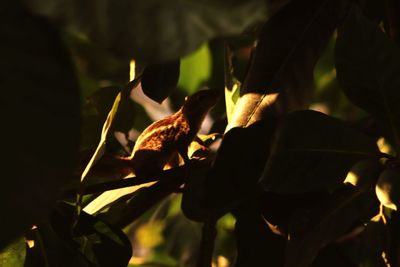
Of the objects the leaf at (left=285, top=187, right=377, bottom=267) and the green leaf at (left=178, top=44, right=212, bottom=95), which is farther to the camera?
the green leaf at (left=178, top=44, right=212, bottom=95)

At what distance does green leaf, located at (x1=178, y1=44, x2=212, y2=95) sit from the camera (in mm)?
1627

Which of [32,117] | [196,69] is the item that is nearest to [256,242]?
[32,117]

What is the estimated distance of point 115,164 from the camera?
3.53ft

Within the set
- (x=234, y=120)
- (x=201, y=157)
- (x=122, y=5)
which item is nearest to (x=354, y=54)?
(x=234, y=120)

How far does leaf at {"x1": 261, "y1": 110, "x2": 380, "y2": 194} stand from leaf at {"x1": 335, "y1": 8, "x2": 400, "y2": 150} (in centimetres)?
6

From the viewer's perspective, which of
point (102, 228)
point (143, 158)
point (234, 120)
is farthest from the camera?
point (143, 158)

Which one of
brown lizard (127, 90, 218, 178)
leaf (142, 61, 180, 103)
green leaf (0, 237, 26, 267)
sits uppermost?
leaf (142, 61, 180, 103)

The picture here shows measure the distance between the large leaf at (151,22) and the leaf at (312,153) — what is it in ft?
1.03

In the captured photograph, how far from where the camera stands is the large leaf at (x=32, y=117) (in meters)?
0.48

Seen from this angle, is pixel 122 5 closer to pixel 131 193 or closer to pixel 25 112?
pixel 25 112

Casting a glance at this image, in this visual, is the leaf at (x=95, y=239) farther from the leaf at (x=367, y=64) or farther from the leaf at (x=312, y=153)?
the leaf at (x=367, y=64)

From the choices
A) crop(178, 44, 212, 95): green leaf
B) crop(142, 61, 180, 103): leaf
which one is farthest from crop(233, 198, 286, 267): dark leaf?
crop(178, 44, 212, 95): green leaf

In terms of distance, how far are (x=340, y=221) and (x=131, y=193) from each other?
31 cm

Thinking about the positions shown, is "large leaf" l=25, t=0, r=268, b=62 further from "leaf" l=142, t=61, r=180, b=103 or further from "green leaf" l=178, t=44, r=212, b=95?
"green leaf" l=178, t=44, r=212, b=95
